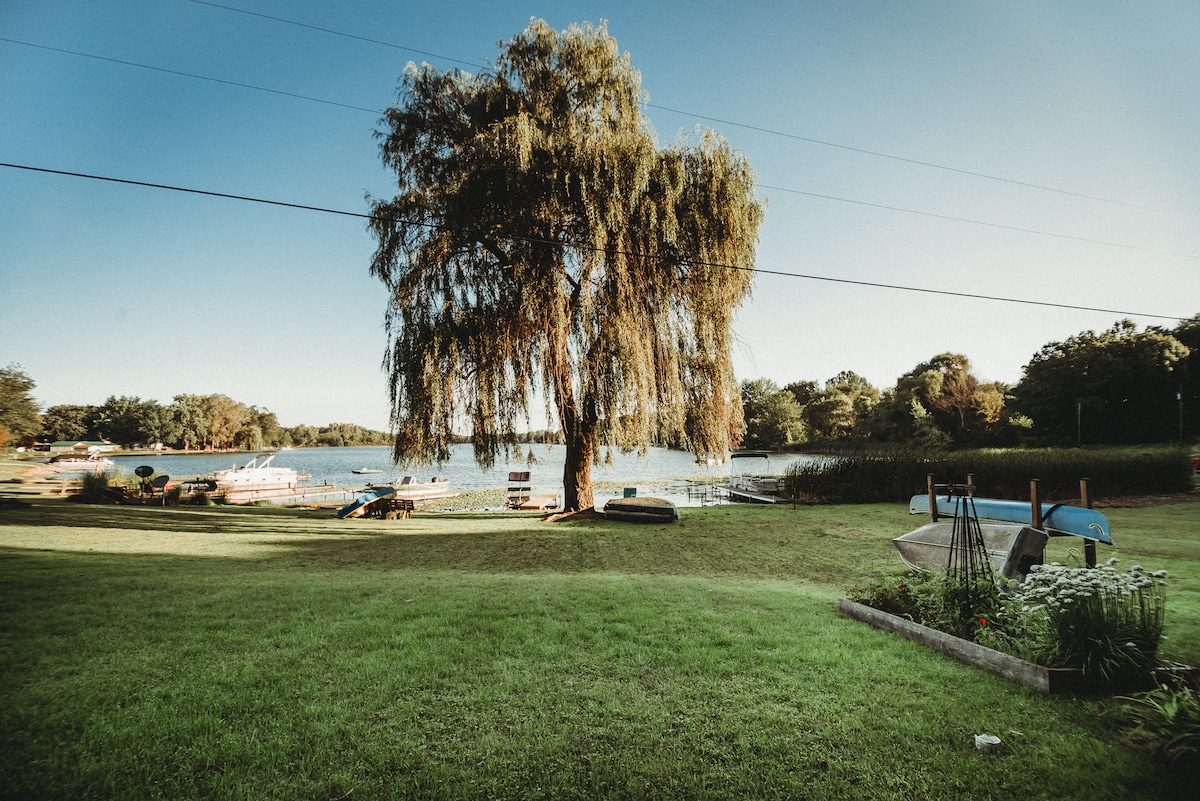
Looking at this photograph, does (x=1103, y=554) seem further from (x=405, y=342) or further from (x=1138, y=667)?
(x=405, y=342)

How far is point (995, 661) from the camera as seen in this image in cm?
400

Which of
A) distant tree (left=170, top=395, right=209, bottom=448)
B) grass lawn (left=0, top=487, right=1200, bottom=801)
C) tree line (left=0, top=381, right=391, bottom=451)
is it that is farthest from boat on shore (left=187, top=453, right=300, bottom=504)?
distant tree (left=170, top=395, right=209, bottom=448)

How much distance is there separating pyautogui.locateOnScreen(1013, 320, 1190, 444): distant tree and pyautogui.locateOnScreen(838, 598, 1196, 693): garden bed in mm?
54271

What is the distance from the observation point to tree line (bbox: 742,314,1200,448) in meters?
44.8

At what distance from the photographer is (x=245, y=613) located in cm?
533

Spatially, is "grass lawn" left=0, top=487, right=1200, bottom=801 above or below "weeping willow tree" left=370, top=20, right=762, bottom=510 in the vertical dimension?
below

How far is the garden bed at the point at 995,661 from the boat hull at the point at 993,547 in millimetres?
1260

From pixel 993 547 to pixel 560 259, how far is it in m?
10.6

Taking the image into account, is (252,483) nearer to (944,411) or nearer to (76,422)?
(76,422)

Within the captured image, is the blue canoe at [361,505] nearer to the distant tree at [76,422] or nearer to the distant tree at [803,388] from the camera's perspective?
the distant tree at [76,422]

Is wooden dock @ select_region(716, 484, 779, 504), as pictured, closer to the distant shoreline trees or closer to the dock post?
the dock post

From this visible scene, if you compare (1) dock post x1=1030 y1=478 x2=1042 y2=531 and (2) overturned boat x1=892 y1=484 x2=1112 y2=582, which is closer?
(2) overturned boat x1=892 y1=484 x2=1112 y2=582

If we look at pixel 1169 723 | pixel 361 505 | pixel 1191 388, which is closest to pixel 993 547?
pixel 1169 723

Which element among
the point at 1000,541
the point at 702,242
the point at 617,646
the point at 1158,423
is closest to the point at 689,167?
the point at 702,242
